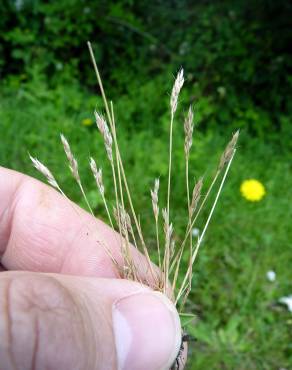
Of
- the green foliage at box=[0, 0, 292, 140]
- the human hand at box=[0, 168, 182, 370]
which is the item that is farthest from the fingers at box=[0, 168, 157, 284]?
the green foliage at box=[0, 0, 292, 140]

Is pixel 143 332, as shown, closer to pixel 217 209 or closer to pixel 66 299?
pixel 66 299

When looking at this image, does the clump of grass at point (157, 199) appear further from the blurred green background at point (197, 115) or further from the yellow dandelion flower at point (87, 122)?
the yellow dandelion flower at point (87, 122)

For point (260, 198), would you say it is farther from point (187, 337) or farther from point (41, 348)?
point (41, 348)

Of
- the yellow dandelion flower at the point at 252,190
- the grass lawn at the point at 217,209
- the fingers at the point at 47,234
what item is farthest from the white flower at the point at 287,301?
the fingers at the point at 47,234

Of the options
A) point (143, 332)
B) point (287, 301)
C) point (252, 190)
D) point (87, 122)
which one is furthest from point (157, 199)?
point (87, 122)

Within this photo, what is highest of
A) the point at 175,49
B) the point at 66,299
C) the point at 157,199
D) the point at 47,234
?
the point at 175,49

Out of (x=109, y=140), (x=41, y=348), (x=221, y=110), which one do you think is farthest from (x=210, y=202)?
(x=41, y=348)

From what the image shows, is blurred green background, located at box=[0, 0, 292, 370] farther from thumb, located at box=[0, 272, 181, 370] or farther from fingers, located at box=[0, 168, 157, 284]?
thumb, located at box=[0, 272, 181, 370]
